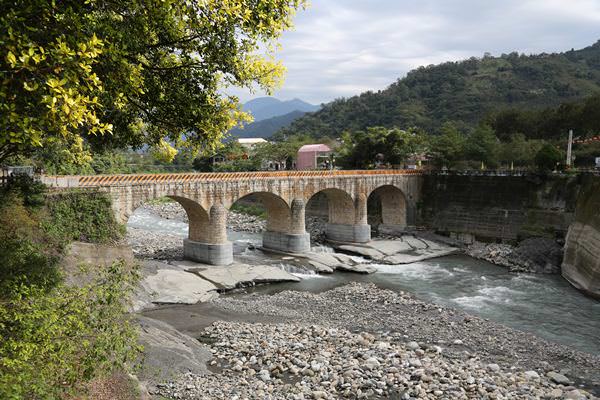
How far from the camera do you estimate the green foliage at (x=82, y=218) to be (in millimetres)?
21781

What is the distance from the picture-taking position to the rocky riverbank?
14102 millimetres

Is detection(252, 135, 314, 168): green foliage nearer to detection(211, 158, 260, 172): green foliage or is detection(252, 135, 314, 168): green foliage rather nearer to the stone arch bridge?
detection(211, 158, 260, 172): green foliage

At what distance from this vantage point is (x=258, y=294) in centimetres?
2638

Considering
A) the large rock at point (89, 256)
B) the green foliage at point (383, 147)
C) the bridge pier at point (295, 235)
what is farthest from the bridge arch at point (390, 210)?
the large rock at point (89, 256)

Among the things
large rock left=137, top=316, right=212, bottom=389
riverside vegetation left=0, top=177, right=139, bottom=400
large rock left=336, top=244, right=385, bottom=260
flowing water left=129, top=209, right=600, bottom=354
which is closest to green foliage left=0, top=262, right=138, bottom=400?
riverside vegetation left=0, top=177, right=139, bottom=400

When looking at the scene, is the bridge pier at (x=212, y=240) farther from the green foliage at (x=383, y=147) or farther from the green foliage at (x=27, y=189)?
the green foliage at (x=383, y=147)

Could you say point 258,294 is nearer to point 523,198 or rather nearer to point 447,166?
point 523,198

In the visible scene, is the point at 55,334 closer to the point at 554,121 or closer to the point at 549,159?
the point at 549,159

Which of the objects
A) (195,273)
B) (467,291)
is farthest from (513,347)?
(195,273)

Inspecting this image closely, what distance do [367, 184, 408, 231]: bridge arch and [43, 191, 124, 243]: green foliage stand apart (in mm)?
28707

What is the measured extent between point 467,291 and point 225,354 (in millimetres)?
17465

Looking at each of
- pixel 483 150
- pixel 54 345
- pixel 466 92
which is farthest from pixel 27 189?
pixel 466 92

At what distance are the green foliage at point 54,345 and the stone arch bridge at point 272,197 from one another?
1720 cm

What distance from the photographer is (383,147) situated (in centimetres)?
5619
